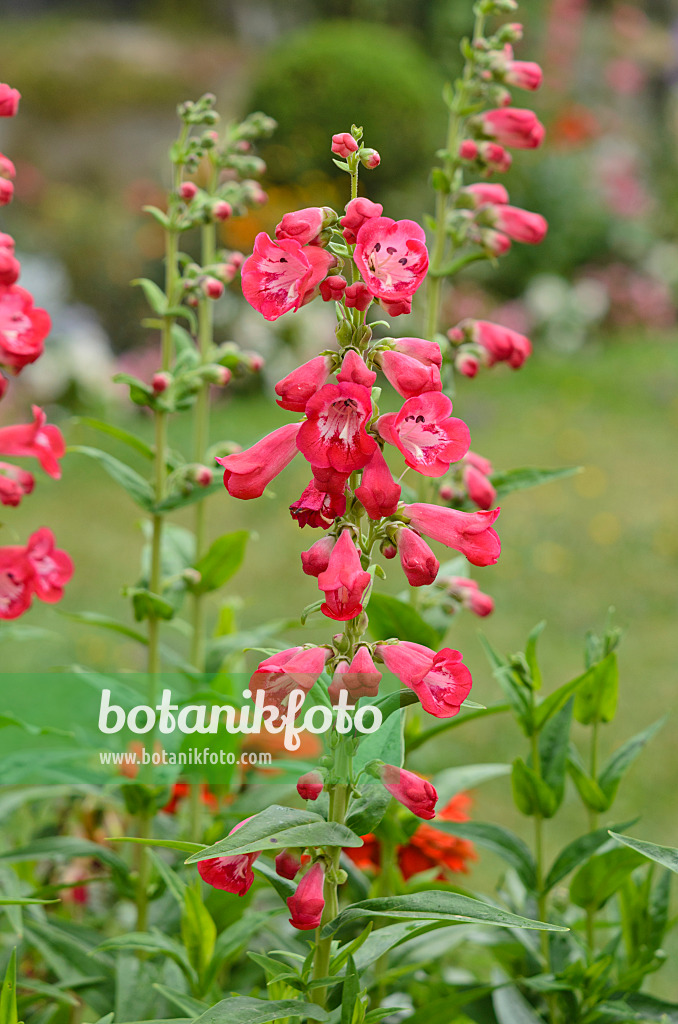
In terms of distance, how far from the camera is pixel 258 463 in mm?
1247

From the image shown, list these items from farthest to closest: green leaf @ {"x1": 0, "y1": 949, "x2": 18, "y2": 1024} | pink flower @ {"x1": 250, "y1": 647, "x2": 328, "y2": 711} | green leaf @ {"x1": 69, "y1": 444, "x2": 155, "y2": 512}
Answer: green leaf @ {"x1": 69, "y1": 444, "x2": 155, "y2": 512}
green leaf @ {"x1": 0, "y1": 949, "x2": 18, "y2": 1024}
pink flower @ {"x1": 250, "y1": 647, "x2": 328, "y2": 711}

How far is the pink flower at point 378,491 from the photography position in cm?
115

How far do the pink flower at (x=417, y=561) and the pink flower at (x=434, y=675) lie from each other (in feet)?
0.28

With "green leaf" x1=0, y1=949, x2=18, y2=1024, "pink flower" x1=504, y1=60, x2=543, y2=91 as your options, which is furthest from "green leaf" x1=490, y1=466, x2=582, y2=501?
"green leaf" x1=0, y1=949, x2=18, y2=1024

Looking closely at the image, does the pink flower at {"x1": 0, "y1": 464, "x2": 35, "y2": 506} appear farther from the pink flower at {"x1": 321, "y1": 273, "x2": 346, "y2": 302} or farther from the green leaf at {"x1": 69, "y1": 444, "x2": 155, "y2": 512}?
the pink flower at {"x1": 321, "y1": 273, "x2": 346, "y2": 302}

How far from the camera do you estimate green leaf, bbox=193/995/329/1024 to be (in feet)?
3.86

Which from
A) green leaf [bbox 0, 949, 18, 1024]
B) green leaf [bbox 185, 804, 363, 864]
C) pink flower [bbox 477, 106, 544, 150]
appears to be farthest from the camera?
pink flower [bbox 477, 106, 544, 150]

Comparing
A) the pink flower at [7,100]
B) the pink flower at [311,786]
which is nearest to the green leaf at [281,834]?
the pink flower at [311,786]

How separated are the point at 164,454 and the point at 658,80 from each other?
11072 mm

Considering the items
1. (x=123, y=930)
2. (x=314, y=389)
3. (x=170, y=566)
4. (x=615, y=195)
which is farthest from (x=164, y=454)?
(x=615, y=195)

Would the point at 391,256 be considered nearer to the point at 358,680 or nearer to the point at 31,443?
the point at 358,680

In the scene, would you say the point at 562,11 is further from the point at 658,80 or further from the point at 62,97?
the point at 62,97

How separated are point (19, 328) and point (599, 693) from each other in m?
1.12

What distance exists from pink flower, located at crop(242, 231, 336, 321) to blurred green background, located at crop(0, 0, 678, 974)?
0.67 metres
